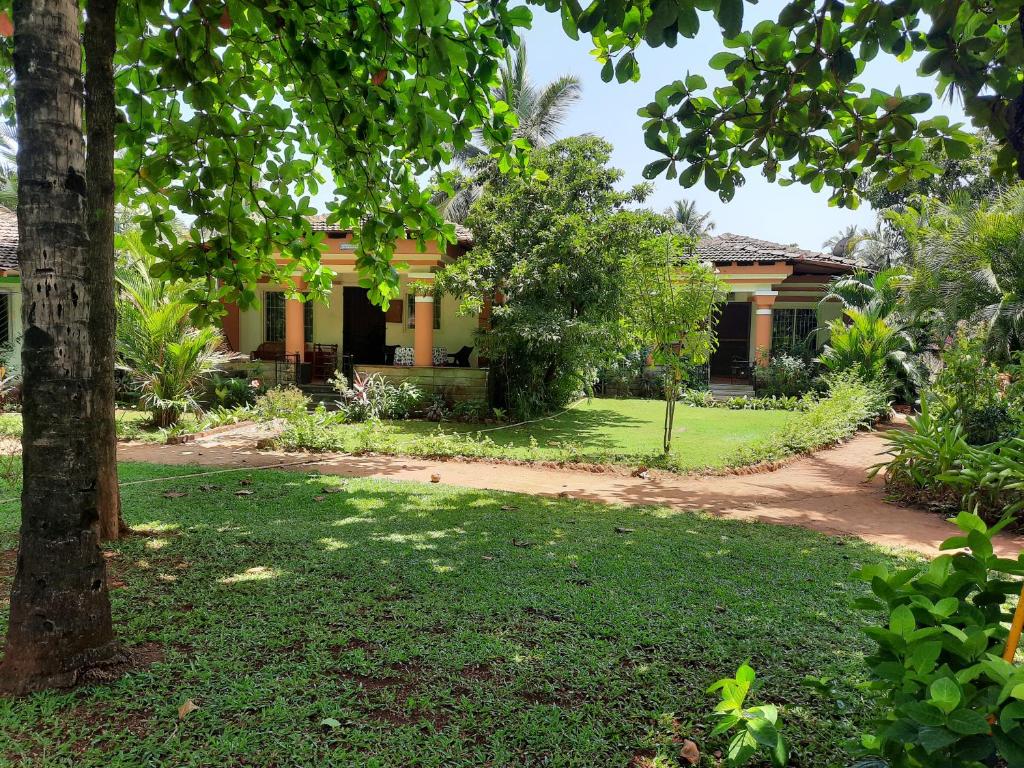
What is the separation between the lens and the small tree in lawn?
9.21m

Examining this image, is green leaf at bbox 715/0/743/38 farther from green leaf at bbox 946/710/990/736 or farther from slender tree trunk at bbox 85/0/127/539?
slender tree trunk at bbox 85/0/127/539

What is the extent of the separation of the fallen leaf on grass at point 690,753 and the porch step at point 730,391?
17.0 meters

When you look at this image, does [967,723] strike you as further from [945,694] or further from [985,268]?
[985,268]

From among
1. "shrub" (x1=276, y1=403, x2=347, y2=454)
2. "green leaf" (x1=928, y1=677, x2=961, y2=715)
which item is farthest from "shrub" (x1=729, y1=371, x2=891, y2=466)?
"green leaf" (x1=928, y1=677, x2=961, y2=715)

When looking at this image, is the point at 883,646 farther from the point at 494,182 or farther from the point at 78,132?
the point at 494,182

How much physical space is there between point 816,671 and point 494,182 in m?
12.3

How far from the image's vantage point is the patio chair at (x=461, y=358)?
55.4ft

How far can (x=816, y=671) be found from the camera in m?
2.68

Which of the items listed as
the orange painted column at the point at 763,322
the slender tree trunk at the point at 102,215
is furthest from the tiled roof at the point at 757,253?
the slender tree trunk at the point at 102,215

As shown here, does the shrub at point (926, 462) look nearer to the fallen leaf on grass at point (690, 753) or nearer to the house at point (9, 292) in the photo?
the fallen leaf on grass at point (690, 753)

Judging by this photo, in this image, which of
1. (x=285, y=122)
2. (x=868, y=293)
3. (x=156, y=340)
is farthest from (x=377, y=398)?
(x=868, y=293)

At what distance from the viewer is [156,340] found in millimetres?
10773

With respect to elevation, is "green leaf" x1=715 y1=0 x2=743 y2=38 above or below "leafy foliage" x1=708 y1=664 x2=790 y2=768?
above

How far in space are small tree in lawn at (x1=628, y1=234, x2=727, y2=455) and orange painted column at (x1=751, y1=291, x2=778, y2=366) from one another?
9976mm
